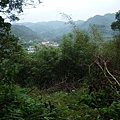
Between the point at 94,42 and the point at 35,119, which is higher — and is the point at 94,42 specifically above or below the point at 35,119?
above

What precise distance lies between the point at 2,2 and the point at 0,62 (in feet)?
4.85

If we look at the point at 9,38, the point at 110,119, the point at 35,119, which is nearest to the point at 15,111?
the point at 35,119

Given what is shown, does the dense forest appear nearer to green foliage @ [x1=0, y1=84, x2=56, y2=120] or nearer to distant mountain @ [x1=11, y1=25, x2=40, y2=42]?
green foliage @ [x1=0, y1=84, x2=56, y2=120]

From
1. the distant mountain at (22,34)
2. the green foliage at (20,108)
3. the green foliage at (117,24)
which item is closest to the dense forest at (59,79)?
the green foliage at (20,108)

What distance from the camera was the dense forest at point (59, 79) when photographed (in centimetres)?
566

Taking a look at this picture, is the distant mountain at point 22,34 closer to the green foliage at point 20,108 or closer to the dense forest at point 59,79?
the dense forest at point 59,79

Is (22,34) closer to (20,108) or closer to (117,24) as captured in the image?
(117,24)

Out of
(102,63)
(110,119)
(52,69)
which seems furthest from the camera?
(52,69)

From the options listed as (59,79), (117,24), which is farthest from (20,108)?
(117,24)

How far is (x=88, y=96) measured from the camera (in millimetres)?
7469

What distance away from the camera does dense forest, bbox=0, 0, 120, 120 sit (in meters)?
5.66

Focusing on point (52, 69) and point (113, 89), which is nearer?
point (113, 89)

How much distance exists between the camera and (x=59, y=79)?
12898 mm

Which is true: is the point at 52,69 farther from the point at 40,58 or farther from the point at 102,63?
the point at 102,63
